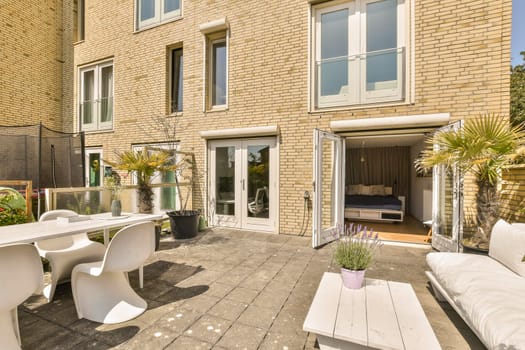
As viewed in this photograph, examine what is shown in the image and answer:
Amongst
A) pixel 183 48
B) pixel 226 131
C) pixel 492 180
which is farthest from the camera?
pixel 183 48

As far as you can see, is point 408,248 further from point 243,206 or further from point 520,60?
point 520,60

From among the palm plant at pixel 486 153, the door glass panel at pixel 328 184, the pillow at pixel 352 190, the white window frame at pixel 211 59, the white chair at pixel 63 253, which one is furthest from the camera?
the pillow at pixel 352 190

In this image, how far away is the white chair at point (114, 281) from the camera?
A: 2396 millimetres

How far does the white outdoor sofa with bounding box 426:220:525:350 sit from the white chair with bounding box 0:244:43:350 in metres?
3.17

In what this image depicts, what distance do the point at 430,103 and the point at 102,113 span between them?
31.4 ft

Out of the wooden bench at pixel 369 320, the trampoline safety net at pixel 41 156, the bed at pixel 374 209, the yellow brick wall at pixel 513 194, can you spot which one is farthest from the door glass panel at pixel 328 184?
the trampoline safety net at pixel 41 156

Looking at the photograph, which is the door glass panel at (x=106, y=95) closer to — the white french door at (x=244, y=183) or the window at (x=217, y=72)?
the window at (x=217, y=72)

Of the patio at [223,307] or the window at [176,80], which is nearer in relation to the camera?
the patio at [223,307]

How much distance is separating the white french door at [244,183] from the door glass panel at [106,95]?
4.39 metres

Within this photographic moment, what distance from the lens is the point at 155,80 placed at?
754 cm

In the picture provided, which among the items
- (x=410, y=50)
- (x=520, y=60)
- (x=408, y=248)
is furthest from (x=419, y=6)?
(x=520, y=60)

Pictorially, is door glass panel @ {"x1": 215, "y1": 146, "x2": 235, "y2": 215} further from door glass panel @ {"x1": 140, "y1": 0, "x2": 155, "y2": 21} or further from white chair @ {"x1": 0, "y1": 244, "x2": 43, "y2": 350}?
door glass panel @ {"x1": 140, "y1": 0, "x2": 155, "y2": 21}

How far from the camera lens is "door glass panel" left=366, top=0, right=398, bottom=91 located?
5.15 m

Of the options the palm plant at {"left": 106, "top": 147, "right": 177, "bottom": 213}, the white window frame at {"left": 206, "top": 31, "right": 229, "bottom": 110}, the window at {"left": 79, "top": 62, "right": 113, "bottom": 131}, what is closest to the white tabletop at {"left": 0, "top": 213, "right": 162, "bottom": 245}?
the palm plant at {"left": 106, "top": 147, "right": 177, "bottom": 213}
